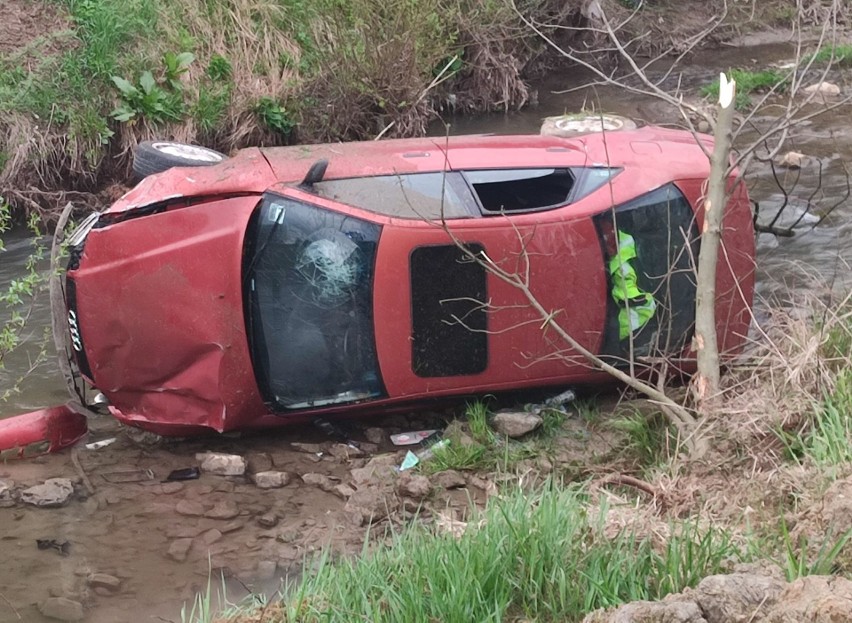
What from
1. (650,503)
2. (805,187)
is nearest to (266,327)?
(650,503)

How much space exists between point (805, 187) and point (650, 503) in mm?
5280

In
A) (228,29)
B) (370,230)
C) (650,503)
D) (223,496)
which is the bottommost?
(223,496)

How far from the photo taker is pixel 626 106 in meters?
10.5

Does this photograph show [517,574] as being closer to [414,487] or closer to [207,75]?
[414,487]

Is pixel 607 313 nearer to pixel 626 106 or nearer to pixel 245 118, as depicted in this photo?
pixel 245 118

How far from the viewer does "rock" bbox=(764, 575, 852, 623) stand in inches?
86.4

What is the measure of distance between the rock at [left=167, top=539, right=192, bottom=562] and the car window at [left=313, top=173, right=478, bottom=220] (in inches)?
65.8

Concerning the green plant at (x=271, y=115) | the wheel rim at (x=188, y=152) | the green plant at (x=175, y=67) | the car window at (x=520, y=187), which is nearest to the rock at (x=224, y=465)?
the wheel rim at (x=188, y=152)

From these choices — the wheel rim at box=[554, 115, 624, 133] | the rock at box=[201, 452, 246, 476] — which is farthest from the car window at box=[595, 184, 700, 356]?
the rock at box=[201, 452, 246, 476]

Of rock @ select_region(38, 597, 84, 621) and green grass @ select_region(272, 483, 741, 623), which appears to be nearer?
green grass @ select_region(272, 483, 741, 623)

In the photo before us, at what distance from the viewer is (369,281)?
455 cm

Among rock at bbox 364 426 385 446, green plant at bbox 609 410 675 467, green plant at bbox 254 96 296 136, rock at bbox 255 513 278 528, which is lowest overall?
rock at bbox 255 513 278 528

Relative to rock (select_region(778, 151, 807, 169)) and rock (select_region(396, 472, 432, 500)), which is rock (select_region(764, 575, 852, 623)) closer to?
rock (select_region(396, 472, 432, 500))

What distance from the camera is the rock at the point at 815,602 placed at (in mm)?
2193
